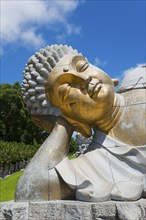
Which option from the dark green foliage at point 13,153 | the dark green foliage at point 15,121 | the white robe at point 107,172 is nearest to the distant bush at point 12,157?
the dark green foliage at point 13,153

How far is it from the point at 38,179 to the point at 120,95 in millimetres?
1558

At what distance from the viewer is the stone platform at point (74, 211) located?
3111mm

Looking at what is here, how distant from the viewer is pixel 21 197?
344cm

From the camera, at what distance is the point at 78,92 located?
3.73 metres

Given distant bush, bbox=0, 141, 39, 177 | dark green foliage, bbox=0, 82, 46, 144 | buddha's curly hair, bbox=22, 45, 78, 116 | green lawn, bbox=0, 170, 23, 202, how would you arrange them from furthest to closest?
dark green foliage, bbox=0, 82, 46, 144, distant bush, bbox=0, 141, 39, 177, green lawn, bbox=0, 170, 23, 202, buddha's curly hair, bbox=22, 45, 78, 116

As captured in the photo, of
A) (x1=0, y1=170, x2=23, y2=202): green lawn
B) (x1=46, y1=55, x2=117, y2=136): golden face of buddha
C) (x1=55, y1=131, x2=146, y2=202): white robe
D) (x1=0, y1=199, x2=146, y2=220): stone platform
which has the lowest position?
(x1=0, y1=170, x2=23, y2=202): green lawn

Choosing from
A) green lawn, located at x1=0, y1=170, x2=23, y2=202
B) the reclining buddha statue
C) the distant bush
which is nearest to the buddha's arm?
the reclining buddha statue

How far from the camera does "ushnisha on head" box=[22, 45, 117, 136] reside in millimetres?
3725

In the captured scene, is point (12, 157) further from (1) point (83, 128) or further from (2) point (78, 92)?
(2) point (78, 92)

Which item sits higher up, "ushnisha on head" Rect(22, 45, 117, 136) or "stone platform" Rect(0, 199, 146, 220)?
"ushnisha on head" Rect(22, 45, 117, 136)

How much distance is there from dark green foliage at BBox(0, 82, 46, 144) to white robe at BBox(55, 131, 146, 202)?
2407 centimetres

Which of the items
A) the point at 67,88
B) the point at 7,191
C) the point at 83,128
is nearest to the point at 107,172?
the point at 83,128

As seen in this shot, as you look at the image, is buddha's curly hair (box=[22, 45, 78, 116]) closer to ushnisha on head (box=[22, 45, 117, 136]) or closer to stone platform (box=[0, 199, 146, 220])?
ushnisha on head (box=[22, 45, 117, 136])

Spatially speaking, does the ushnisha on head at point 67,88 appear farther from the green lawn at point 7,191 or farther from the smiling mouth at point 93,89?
the green lawn at point 7,191
